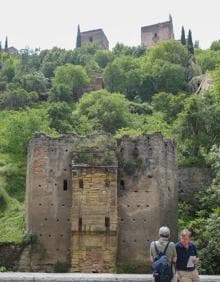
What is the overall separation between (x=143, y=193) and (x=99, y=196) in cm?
227

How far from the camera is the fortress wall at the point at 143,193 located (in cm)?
2239

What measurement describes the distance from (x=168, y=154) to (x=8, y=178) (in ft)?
49.0

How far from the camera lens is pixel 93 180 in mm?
21578

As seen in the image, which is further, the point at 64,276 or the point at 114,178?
the point at 114,178

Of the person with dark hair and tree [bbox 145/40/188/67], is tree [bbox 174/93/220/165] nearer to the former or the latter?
the person with dark hair

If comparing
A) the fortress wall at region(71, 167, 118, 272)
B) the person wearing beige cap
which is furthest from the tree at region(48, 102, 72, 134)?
the person wearing beige cap

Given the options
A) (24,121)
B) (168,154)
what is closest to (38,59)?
(24,121)

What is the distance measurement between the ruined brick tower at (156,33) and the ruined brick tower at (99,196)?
307 ft

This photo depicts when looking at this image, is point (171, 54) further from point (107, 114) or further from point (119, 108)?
point (107, 114)

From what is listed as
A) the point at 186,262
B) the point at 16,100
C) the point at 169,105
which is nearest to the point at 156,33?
the point at 16,100

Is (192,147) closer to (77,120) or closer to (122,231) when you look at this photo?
(122,231)

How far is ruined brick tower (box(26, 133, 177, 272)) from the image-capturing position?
70.0ft

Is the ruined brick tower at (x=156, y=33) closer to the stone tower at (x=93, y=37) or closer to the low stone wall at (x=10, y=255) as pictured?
the stone tower at (x=93, y=37)

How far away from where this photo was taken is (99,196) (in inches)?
844
